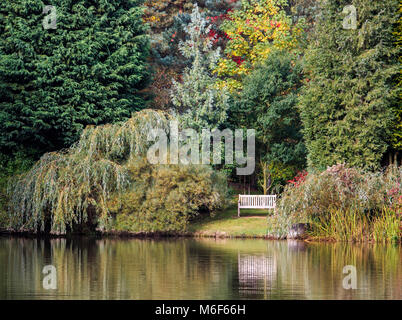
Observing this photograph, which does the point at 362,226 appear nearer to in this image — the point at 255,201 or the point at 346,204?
the point at 346,204

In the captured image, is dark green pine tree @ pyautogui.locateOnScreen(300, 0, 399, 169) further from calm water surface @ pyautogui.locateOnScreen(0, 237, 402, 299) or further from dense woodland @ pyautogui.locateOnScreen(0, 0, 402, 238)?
calm water surface @ pyautogui.locateOnScreen(0, 237, 402, 299)

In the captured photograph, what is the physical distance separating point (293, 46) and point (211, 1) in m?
6.89

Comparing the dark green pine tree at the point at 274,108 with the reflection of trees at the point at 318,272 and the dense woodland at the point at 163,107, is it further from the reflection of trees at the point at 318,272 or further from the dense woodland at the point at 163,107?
the reflection of trees at the point at 318,272

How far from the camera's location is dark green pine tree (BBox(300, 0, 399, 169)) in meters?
25.8

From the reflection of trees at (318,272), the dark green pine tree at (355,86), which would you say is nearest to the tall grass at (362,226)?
the reflection of trees at (318,272)

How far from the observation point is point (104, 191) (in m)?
24.5

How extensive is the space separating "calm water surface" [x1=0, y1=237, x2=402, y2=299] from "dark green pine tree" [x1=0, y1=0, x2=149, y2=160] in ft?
21.7

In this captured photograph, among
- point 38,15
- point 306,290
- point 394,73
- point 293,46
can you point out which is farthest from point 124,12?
point 306,290

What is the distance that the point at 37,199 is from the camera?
79.2 feet

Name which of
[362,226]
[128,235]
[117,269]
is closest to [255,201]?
[128,235]

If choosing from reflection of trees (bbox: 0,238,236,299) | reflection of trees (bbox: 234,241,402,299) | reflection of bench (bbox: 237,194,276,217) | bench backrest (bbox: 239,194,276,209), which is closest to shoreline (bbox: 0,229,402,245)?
reflection of trees (bbox: 0,238,236,299)

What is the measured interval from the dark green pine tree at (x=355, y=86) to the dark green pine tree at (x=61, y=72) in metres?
8.37

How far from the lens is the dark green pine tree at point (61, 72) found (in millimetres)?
28812
